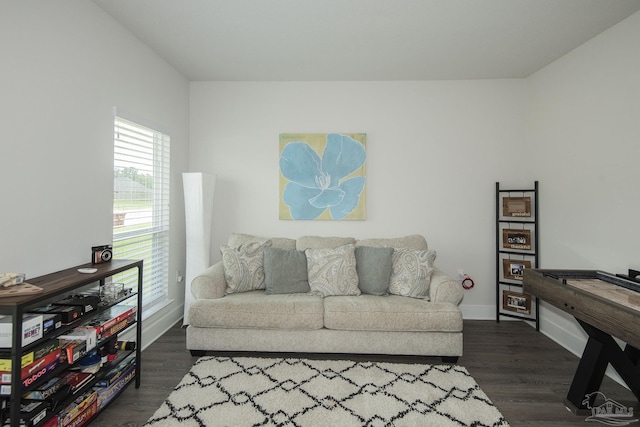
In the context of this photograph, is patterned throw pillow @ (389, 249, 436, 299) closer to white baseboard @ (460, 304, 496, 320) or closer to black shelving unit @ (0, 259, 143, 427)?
white baseboard @ (460, 304, 496, 320)

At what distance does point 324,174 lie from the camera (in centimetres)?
368

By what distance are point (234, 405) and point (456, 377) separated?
5.43 ft

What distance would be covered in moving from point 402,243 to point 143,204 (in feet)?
8.67

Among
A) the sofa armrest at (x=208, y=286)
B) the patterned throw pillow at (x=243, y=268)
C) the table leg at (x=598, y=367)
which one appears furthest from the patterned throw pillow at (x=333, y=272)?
the table leg at (x=598, y=367)

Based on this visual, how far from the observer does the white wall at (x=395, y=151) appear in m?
3.66

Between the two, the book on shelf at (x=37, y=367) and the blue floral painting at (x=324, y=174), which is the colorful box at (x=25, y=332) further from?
the blue floral painting at (x=324, y=174)

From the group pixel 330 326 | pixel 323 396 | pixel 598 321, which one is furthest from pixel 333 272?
pixel 598 321

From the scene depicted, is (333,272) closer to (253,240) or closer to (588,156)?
(253,240)

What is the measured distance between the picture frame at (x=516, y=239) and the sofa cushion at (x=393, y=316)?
4.45 feet

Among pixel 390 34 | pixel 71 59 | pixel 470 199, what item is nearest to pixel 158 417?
pixel 71 59

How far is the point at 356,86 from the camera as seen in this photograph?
12.1ft

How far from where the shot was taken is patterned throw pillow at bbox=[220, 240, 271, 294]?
2.97 metres

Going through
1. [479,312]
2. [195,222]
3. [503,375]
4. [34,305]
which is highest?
[195,222]

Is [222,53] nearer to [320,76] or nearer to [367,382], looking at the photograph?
[320,76]
